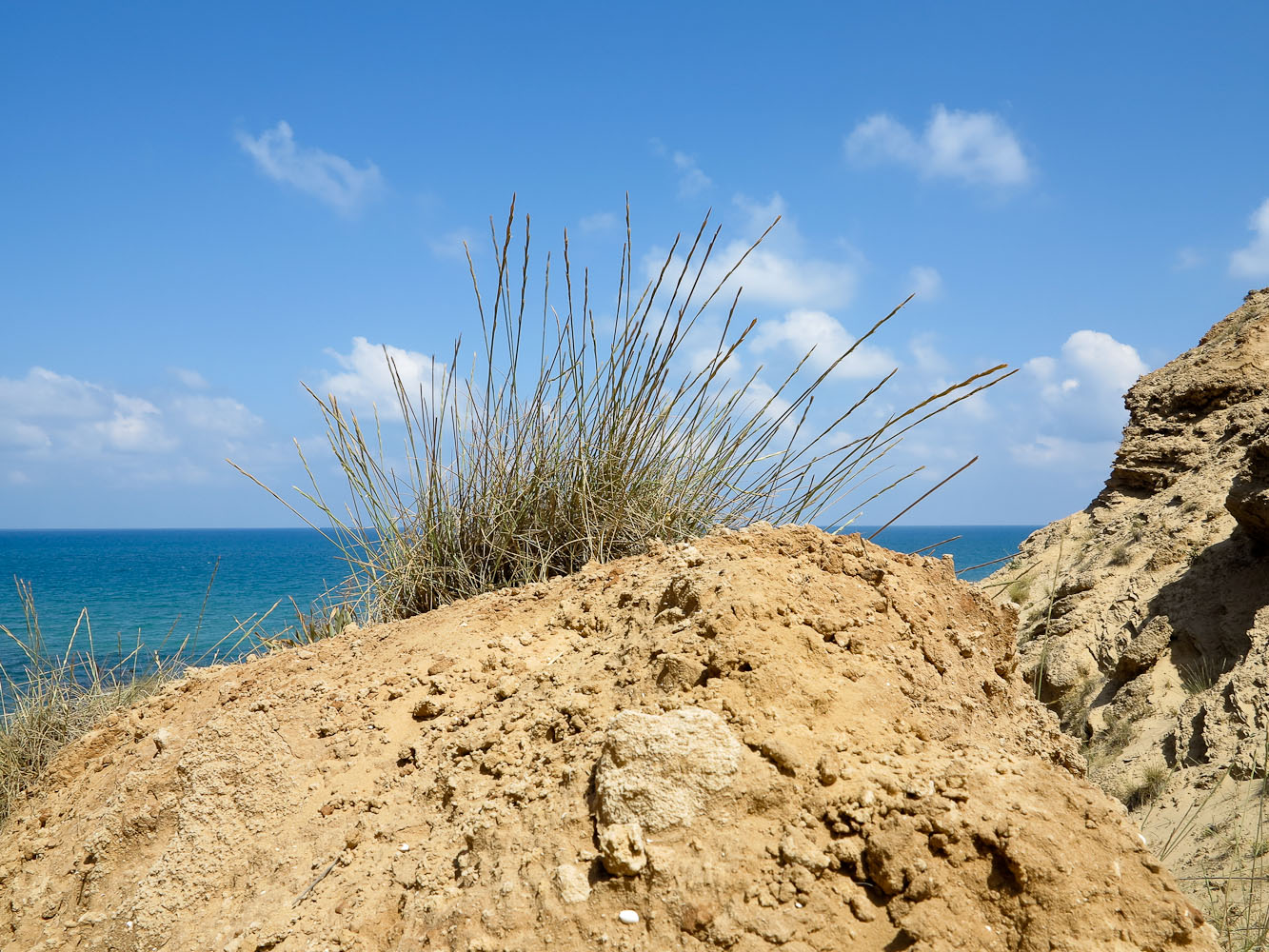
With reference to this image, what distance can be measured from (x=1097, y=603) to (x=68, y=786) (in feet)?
19.4

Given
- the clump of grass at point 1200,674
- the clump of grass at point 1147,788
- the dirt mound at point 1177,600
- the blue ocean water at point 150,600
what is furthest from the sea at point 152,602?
the clump of grass at point 1147,788

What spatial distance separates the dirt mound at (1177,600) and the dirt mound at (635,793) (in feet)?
6.01

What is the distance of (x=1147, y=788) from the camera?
3969 millimetres

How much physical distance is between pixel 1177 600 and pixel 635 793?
16.1ft

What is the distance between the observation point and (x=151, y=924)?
206cm

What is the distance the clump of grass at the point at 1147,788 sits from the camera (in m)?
3.92

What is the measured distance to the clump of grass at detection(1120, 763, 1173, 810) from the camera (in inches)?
154

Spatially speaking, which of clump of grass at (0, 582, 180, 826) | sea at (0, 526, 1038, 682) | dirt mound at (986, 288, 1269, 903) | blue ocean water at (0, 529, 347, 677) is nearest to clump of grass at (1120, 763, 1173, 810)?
dirt mound at (986, 288, 1269, 903)

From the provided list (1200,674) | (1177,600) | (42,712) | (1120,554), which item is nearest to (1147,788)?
(1200,674)

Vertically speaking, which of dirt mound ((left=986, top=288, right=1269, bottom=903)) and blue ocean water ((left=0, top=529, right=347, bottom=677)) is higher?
dirt mound ((left=986, top=288, right=1269, bottom=903))

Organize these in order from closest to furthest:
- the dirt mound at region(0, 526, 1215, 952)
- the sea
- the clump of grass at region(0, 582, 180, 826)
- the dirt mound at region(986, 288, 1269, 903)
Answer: the dirt mound at region(0, 526, 1215, 952) < the dirt mound at region(986, 288, 1269, 903) < the clump of grass at region(0, 582, 180, 826) < the sea

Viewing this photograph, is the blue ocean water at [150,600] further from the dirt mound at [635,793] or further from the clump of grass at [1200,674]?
the clump of grass at [1200,674]

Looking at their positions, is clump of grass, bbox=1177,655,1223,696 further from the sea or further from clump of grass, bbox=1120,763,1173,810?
the sea

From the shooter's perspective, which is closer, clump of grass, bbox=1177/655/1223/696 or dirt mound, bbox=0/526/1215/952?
dirt mound, bbox=0/526/1215/952
